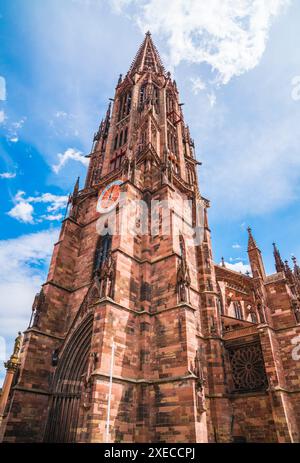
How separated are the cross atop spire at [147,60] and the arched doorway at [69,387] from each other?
28.5 meters

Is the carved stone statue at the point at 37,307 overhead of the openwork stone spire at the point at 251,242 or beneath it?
beneath

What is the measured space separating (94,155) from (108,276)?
17.7 meters

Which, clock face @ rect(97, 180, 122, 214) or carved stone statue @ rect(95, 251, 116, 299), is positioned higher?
clock face @ rect(97, 180, 122, 214)

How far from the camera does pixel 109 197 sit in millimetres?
20047

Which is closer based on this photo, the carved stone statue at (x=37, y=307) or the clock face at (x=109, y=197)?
the carved stone statue at (x=37, y=307)

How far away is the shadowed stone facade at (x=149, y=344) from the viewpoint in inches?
418

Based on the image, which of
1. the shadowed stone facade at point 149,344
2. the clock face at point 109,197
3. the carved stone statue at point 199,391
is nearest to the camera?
the carved stone statue at point 199,391

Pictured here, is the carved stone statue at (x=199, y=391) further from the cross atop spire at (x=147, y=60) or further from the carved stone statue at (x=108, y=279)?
the cross atop spire at (x=147, y=60)

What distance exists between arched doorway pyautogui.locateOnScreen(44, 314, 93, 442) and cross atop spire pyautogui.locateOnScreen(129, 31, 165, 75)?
93.6 feet

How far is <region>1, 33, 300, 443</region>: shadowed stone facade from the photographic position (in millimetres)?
10609

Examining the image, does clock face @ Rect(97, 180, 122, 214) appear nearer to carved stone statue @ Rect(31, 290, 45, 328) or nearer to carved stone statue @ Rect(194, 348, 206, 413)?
carved stone statue @ Rect(31, 290, 45, 328)

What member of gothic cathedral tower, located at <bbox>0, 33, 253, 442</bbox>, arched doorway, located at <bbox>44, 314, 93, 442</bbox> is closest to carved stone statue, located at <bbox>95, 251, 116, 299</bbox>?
gothic cathedral tower, located at <bbox>0, 33, 253, 442</bbox>

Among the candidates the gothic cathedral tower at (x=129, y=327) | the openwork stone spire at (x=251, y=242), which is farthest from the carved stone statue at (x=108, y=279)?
the openwork stone spire at (x=251, y=242)

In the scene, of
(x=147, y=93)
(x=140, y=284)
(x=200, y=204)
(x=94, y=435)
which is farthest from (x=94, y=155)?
(x=94, y=435)
